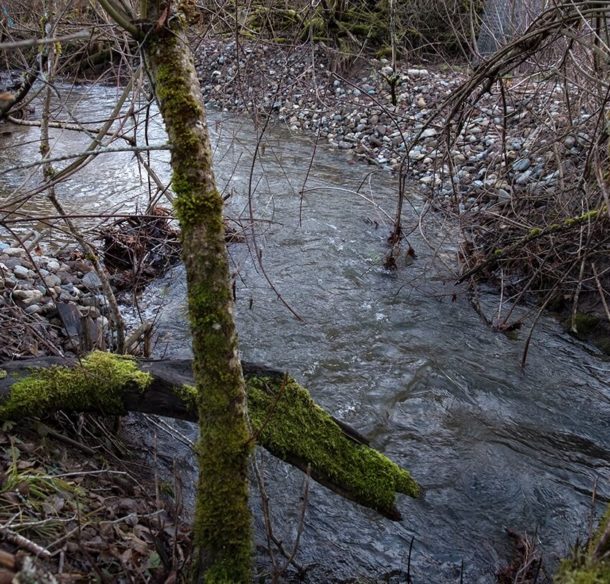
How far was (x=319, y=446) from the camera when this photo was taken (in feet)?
9.12

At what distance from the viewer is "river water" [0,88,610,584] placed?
135 inches

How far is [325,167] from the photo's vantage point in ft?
31.4

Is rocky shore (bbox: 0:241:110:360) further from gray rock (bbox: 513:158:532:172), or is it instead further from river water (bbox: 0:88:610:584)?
gray rock (bbox: 513:158:532:172)

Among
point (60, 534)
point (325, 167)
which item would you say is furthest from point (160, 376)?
point (325, 167)

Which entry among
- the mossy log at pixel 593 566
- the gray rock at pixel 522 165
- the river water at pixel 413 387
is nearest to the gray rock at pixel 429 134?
the river water at pixel 413 387

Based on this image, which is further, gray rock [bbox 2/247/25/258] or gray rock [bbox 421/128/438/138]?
gray rock [bbox 421/128/438/138]

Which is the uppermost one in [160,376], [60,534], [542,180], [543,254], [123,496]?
[542,180]

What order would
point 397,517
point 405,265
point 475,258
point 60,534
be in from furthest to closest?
point 405,265
point 475,258
point 397,517
point 60,534

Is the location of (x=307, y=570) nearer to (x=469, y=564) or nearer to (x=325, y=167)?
(x=469, y=564)

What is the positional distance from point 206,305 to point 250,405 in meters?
0.85

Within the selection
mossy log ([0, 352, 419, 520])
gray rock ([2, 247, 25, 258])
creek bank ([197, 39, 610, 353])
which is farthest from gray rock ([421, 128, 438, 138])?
mossy log ([0, 352, 419, 520])

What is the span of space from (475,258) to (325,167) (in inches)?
155

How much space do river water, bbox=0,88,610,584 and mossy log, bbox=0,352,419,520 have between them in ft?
1.62

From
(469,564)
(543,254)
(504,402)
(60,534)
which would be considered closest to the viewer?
(60,534)
